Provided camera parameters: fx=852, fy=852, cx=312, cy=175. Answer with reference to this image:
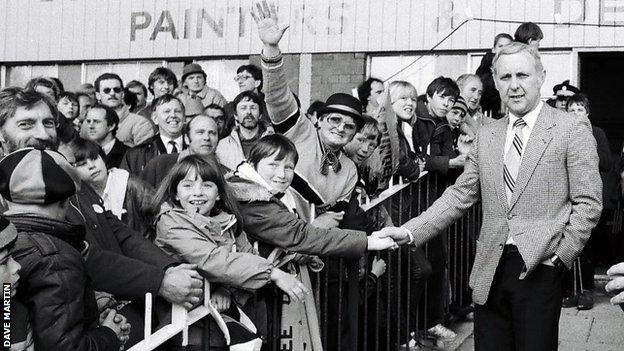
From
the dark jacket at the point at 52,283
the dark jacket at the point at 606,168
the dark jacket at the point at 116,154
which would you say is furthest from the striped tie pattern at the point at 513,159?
the dark jacket at the point at 606,168

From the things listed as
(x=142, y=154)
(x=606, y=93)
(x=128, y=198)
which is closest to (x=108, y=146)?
(x=142, y=154)

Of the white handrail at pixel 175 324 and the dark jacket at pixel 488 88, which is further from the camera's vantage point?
the dark jacket at pixel 488 88

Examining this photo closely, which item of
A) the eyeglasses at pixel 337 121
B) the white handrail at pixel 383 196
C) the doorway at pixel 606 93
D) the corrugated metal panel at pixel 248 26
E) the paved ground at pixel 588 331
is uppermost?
the corrugated metal panel at pixel 248 26

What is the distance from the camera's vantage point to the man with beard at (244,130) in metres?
6.87

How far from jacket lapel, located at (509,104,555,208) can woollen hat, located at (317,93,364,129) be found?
5.08 ft

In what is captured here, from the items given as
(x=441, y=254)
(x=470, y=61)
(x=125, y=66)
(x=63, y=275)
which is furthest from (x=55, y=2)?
(x=63, y=275)

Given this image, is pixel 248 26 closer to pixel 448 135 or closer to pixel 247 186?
pixel 448 135

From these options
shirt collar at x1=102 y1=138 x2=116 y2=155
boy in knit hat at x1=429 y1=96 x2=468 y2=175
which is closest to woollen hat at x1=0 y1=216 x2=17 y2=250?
shirt collar at x1=102 y1=138 x2=116 y2=155

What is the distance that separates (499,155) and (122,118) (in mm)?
5176

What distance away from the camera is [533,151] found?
4027mm

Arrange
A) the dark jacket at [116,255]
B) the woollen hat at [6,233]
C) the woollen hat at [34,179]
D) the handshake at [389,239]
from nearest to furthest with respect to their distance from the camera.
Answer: the woollen hat at [6,233], the woollen hat at [34,179], the dark jacket at [116,255], the handshake at [389,239]

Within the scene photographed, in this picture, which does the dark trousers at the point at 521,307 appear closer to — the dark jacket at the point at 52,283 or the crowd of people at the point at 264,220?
the crowd of people at the point at 264,220

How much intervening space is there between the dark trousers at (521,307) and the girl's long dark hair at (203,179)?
1.31 metres

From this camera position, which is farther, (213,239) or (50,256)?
(213,239)
